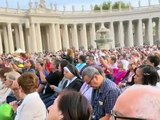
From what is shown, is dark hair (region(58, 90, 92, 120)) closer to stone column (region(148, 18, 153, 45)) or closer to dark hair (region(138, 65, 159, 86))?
dark hair (region(138, 65, 159, 86))

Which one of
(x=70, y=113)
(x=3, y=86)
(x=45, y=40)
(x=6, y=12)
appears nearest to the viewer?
(x=70, y=113)

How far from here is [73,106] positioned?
114 inches

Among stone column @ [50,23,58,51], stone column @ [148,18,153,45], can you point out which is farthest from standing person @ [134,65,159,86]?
stone column @ [148,18,153,45]

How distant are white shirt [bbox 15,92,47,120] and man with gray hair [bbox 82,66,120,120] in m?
1.33

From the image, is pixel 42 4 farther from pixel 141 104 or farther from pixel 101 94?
pixel 141 104

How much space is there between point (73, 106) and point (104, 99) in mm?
3357

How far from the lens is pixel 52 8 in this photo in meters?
83.6

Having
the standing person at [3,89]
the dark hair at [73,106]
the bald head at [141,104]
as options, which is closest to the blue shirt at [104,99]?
the standing person at [3,89]

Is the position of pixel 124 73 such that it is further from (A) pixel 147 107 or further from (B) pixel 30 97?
(A) pixel 147 107

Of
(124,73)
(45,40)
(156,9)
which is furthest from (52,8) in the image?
(124,73)

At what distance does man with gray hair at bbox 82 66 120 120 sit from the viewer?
6.14m

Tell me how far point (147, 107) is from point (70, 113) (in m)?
0.94

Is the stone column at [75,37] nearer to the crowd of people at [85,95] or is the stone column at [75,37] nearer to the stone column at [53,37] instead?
the stone column at [53,37]

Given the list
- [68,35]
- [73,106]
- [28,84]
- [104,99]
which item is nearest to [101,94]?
[104,99]
